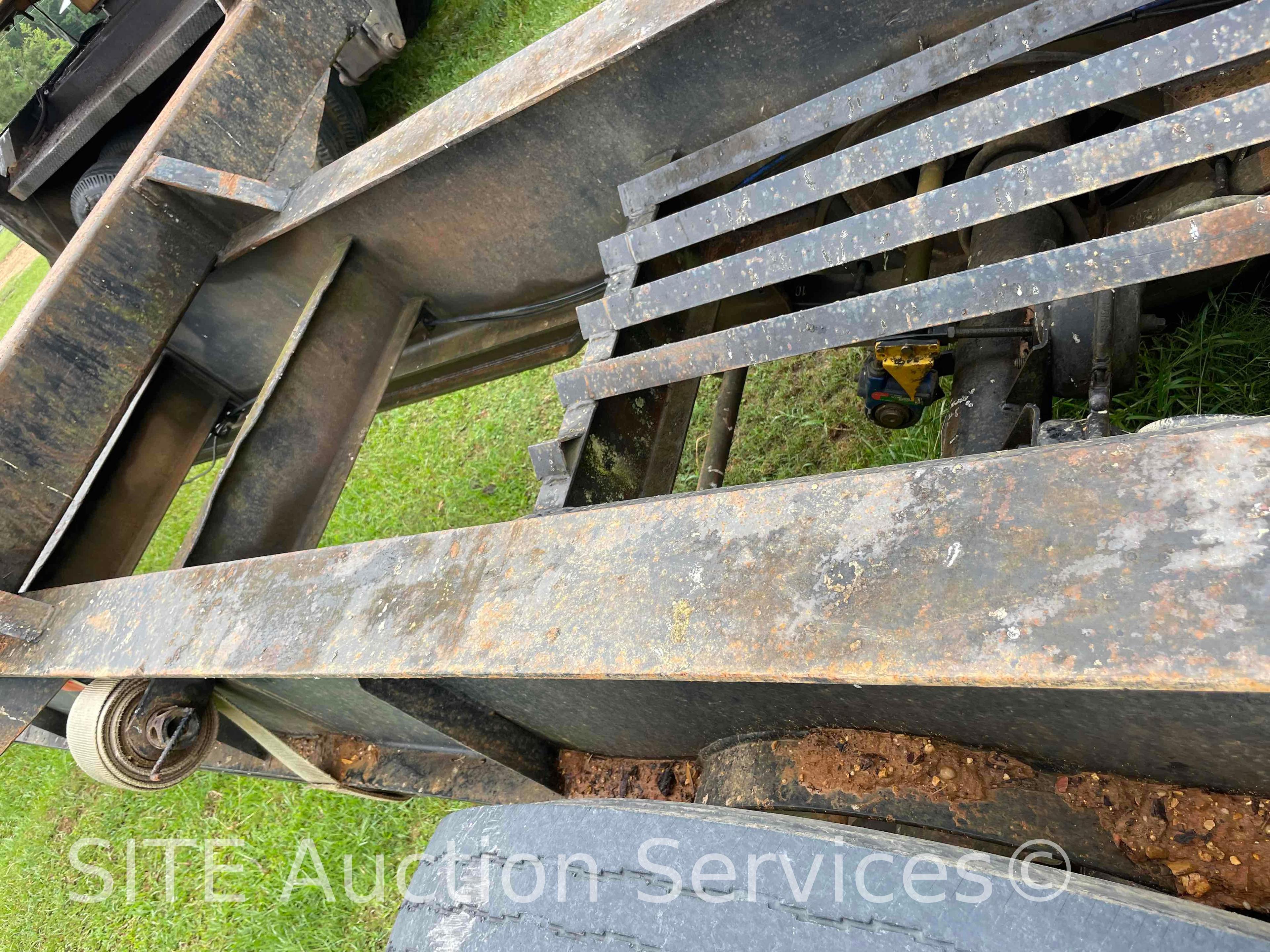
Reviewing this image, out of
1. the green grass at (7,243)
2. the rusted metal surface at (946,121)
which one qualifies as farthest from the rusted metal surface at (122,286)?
the green grass at (7,243)

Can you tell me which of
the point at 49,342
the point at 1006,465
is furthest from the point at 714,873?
the point at 49,342

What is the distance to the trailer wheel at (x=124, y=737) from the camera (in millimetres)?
1607

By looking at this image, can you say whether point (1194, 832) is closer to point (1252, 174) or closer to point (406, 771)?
point (1252, 174)

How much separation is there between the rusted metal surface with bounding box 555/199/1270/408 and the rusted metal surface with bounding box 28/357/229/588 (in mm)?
1511

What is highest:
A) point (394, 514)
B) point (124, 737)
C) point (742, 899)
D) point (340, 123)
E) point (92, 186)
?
point (340, 123)

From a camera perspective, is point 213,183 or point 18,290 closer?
point 213,183

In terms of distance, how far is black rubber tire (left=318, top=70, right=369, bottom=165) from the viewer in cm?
425

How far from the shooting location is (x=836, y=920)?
0.79m

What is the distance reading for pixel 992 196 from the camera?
1.05 meters

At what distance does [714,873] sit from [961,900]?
24cm

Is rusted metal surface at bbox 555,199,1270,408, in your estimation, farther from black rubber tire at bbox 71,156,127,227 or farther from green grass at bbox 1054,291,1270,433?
black rubber tire at bbox 71,156,127,227

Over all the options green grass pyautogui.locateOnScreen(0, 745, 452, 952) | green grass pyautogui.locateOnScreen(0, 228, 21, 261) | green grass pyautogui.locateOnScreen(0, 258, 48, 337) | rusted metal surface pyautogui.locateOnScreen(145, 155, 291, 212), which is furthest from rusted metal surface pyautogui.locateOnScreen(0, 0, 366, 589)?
green grass pyautogui.locateOnScreen(0, 228, 21, 261)

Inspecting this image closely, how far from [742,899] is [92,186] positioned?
3763 mm

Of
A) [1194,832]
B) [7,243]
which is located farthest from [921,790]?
[7,243]
